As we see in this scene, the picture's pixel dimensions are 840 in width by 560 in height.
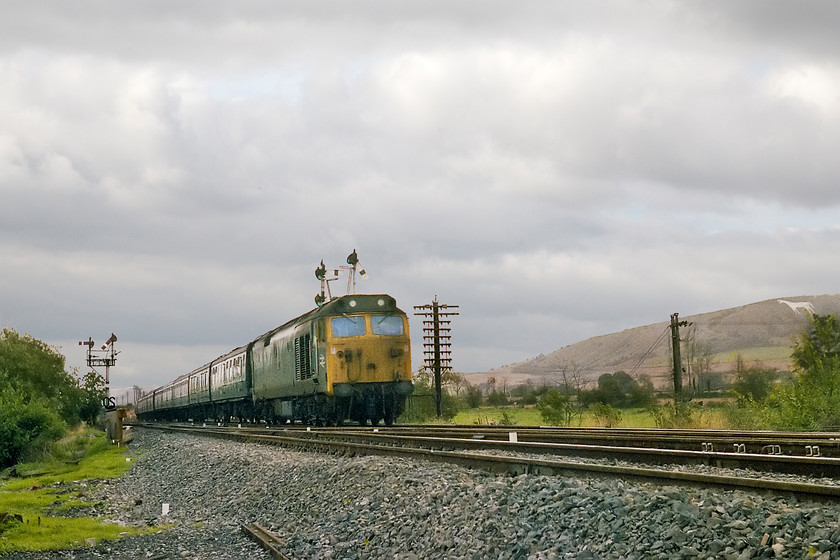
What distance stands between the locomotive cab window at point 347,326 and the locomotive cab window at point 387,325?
38cm

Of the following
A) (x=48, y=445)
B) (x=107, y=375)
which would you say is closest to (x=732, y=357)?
(x=107, y=375)

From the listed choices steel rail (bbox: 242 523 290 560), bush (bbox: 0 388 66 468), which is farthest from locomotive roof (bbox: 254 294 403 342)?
bush (bbox: 0 388 66 468)

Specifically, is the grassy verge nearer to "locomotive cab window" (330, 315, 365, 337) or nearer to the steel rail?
the steel rail

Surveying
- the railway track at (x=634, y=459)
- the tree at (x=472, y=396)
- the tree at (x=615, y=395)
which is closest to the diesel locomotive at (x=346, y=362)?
the railway track at (x=634, y=459)

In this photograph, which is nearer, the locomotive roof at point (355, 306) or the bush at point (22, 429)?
the locomotive roof at point (355, 306)

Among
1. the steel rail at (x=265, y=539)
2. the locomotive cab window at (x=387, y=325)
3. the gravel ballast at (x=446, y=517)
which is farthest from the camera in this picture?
the locomotive cab window at (x=387, y=325)

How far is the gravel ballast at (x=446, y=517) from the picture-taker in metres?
6.13

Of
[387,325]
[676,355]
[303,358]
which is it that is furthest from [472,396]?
[387,325]

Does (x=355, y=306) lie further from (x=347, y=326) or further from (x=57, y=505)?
(x=57, y=505)

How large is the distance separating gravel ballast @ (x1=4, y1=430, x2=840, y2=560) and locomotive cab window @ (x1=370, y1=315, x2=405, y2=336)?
23.5ft

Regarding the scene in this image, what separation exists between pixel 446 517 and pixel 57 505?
39.8 feet

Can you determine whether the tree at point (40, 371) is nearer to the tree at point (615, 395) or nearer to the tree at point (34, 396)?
the tree at point (34, 396)

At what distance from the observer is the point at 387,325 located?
970 inches

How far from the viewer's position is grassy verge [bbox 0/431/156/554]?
1331 centimetres
